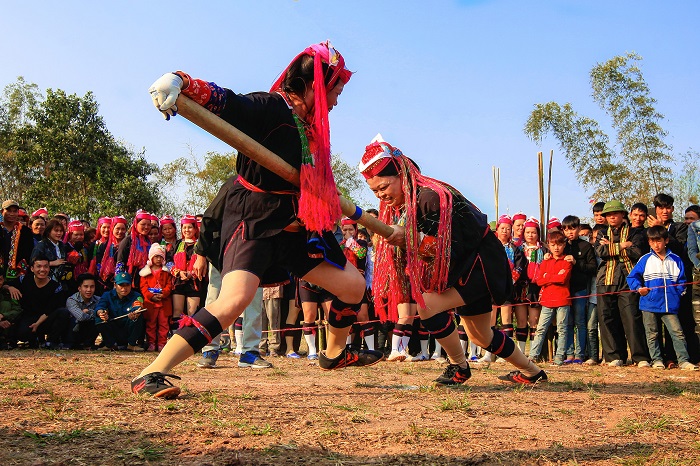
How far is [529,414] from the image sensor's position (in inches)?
162

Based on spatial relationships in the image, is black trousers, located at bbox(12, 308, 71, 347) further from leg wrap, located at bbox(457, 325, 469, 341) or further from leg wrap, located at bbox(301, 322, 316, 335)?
leg wrap, located at bbox(457, 325, 469, 341)

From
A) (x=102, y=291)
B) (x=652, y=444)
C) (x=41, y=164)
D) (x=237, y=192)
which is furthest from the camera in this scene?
(x=41, y=164)

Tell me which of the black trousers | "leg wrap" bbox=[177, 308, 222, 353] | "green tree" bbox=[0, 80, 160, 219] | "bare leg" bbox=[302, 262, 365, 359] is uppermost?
"green tree" bbox=[0, 80, 160, 219]

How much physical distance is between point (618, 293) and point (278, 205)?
5.94 meters

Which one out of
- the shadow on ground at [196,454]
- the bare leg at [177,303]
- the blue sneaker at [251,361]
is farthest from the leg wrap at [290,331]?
the shadow on ground at [196,454]

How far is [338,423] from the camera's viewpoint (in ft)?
11.9

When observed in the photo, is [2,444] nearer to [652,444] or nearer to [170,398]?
[170,398]

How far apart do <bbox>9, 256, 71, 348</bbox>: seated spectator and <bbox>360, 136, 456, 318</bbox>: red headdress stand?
242 inches

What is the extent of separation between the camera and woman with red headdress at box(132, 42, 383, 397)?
415cm

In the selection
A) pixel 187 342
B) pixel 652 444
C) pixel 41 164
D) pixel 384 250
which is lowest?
pixel 652 444

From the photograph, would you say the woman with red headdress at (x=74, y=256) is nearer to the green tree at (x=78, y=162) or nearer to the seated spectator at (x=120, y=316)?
the seated spectator at (x=120, y=316)

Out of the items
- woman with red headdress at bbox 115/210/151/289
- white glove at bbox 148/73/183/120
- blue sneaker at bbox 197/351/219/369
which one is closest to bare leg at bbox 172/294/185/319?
woman with red headdress at bbox 115/210/151/289

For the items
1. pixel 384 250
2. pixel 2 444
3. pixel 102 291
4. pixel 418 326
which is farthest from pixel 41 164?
pixel 2 444

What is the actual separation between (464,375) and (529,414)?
59.2 inches
